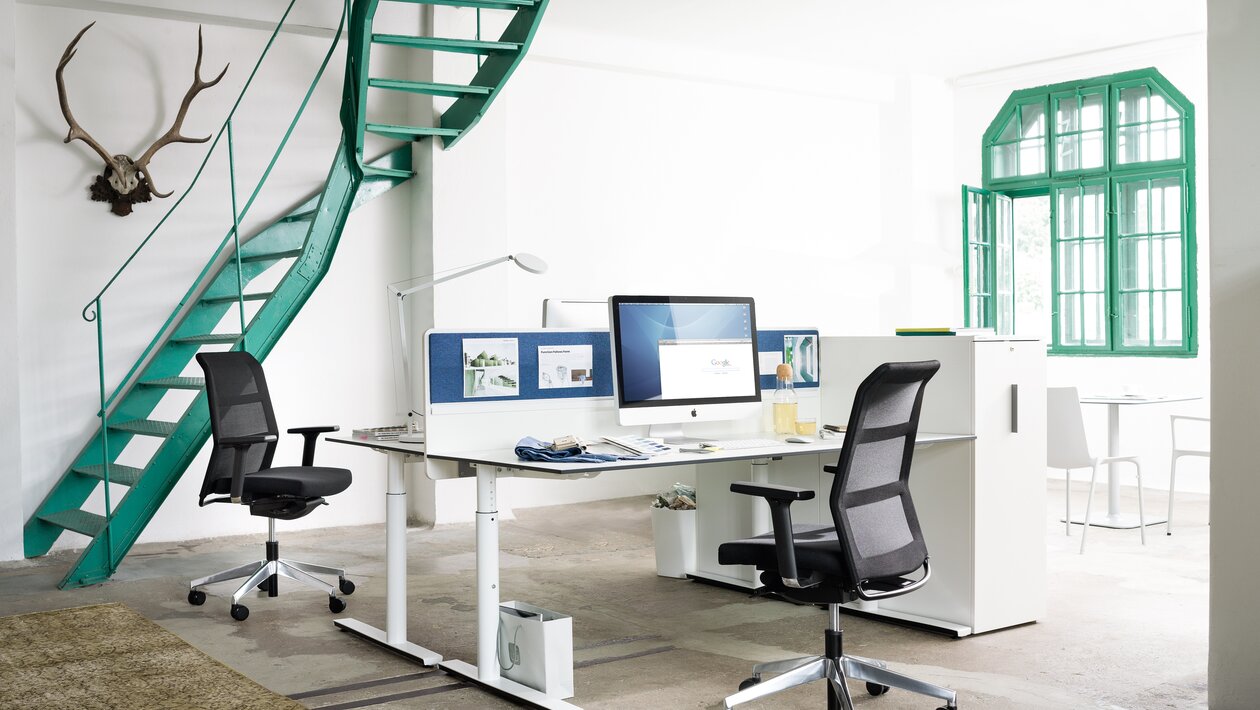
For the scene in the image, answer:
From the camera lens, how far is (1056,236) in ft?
25.5

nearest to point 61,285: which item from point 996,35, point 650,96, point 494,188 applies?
point 494,188

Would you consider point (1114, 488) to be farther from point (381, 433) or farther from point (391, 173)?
point (391, 173)

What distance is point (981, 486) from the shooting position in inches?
145

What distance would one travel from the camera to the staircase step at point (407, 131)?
17.5ft

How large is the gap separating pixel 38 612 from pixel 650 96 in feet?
15.1

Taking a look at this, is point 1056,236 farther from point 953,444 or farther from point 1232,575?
point 1232,575

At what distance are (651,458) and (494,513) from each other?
0.46 meters

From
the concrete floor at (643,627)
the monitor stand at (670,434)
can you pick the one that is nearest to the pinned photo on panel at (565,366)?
the monitor stand at (670,434)

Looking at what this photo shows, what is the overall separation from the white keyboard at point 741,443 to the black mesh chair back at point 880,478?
501 millimetres

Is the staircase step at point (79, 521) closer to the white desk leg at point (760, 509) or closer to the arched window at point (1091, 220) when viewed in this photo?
the white desk leg at point (760, 509)

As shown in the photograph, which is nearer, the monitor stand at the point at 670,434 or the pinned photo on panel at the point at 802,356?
the monitor stand at the point at 670,434

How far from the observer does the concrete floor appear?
10.3 feet

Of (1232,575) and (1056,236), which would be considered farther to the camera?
(1056,236)

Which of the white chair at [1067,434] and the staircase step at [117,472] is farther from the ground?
the white chair at [1067,434]
